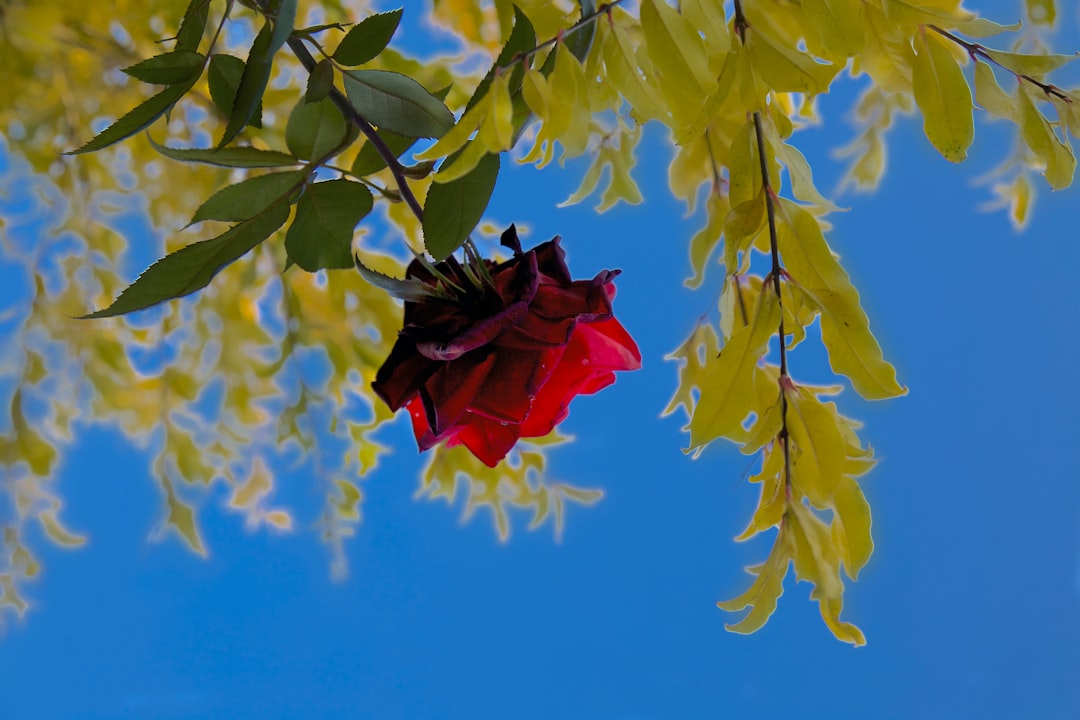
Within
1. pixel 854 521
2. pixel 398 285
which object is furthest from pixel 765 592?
pixel 398 285

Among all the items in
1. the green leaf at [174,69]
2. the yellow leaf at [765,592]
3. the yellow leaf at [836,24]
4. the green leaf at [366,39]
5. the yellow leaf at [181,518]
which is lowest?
the yellow leaf at [765,592]

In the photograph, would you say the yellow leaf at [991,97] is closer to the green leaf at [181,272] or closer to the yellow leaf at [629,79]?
the yellow leaf at [629,79]

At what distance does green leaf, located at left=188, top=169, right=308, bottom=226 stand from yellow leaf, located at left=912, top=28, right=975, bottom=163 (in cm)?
17

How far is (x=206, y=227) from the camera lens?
0.78 metres

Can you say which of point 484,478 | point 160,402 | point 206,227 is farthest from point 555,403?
point 160,402

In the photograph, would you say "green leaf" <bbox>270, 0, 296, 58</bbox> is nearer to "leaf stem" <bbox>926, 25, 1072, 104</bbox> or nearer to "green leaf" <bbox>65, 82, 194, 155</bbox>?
"green leaf" <bbox>65, 82, 194, 155</bbox>

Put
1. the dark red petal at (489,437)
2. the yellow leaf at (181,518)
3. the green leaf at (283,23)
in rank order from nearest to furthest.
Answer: the green leaf at (283,23) → the dark red petal at (489,437) → the yellow leaf at (181,518)

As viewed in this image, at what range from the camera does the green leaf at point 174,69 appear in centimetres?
25

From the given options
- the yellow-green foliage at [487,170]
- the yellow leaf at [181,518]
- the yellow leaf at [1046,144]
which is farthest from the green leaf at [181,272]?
the yellow leaf at [181,518]

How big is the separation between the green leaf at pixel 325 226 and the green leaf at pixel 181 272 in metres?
0.01

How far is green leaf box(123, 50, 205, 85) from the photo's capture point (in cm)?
25

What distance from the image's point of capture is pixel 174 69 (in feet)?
0.82

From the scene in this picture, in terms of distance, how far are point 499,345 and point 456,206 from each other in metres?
0.07

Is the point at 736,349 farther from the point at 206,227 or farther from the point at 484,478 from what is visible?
the point at 206,227
